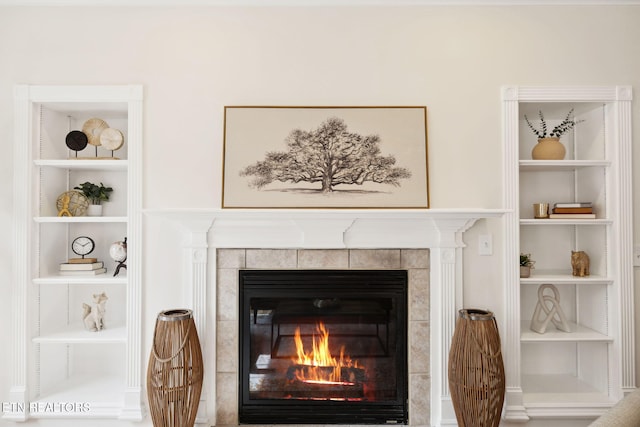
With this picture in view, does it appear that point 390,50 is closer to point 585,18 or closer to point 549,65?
point 549,65

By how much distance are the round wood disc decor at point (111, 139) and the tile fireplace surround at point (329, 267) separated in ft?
1.97

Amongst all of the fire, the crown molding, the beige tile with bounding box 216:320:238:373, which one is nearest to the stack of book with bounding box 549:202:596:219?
the crown molding

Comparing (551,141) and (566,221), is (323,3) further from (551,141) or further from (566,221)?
(566,221)

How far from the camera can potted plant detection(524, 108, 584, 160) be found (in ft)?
7.86

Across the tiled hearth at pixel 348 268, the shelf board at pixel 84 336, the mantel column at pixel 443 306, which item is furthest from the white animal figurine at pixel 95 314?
the mantel column at pixel 443 306

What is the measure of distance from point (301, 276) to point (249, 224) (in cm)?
43

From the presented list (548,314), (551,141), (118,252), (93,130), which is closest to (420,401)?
(548,314)

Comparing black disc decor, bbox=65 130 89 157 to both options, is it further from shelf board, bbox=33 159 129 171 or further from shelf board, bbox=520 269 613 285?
shelf board, bbox=520 269 613 285

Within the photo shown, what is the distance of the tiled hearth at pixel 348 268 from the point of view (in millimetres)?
2320

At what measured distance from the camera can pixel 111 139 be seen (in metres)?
2.44

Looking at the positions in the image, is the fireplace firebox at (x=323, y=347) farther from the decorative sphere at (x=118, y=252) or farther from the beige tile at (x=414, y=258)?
the decorative sphere at (x=118, y=252)

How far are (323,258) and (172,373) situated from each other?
0.98 meters

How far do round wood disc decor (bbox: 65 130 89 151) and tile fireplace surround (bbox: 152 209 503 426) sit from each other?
0.75 metres

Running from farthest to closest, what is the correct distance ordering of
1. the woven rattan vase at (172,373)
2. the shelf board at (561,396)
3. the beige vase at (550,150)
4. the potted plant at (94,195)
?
the potted plant at (94,195) < the beige vase at (550,150) < the shelf board at (561,396) < the woven rattan vase at (172,373)
